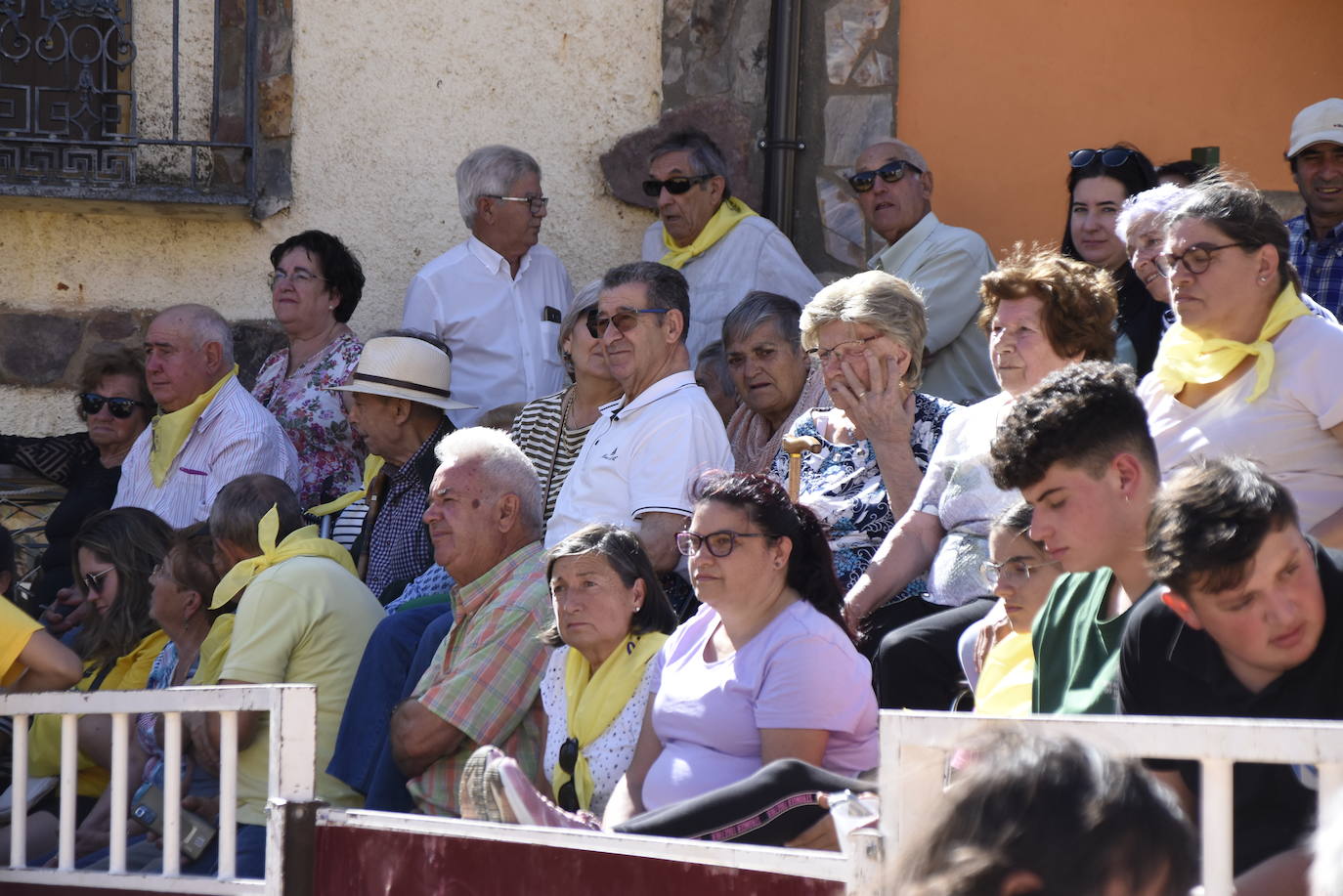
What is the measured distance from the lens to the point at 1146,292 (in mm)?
4711

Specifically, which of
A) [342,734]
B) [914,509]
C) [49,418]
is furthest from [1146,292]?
[49,418]

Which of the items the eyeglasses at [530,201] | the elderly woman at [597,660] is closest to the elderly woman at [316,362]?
the eyeglasses at [530,201]

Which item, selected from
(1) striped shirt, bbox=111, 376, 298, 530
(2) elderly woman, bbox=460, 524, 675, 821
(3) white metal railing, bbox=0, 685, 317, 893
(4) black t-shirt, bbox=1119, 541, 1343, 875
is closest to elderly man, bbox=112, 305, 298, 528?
(1) striped shirt, bbox=111, 376, 298, 530

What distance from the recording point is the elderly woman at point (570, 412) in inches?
194

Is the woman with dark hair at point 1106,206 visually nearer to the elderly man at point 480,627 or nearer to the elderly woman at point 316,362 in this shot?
the elderly man at point 480,627

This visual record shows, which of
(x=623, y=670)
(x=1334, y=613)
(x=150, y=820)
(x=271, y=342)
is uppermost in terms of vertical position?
(x=271, y=342)

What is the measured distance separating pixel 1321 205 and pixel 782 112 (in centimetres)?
203

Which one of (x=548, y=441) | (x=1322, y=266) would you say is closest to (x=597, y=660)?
(x=548, y=441)

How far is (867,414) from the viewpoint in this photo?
4.20 metres

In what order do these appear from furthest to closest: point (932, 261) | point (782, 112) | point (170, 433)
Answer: point (782, 112) → point (170, 433) → point (932, 261)

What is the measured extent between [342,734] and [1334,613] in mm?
2427

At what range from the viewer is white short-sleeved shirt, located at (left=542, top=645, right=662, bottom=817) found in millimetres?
3596

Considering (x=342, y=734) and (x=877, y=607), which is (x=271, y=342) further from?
(x=877, y=607)

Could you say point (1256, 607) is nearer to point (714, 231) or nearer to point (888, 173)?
point (888, 173)
